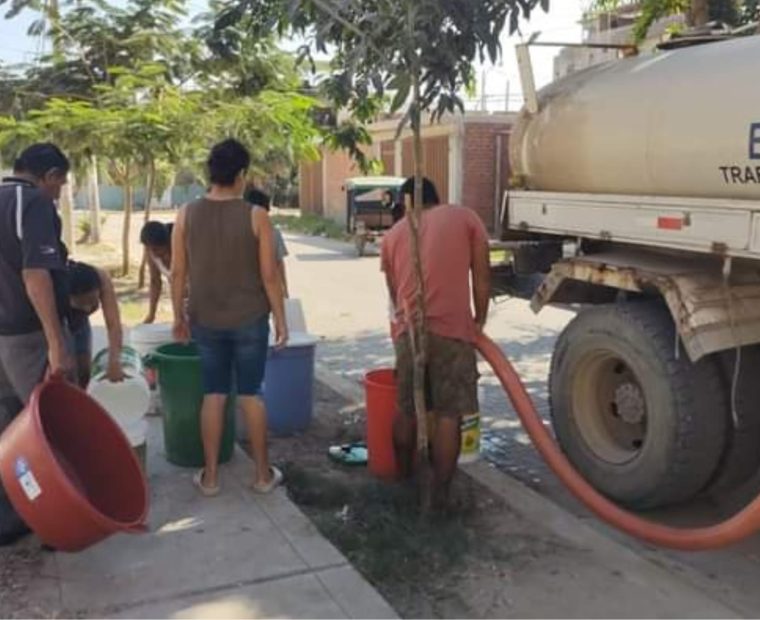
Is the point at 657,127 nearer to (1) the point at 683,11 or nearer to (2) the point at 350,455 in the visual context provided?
(2) the point at 350,455

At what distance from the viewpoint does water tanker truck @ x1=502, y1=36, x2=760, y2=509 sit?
148 inches

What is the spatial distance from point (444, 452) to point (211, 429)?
1.19 metres

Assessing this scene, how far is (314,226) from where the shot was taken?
89.7ft

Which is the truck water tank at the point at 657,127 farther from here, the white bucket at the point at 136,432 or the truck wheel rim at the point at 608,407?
the white bucket at the point at 136,432

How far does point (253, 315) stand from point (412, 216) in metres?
0.94

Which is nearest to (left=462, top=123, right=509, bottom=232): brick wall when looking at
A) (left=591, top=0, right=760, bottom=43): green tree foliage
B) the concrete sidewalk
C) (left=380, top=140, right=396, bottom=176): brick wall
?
(left=380, top=140, right=396, bottom=176): brick wall

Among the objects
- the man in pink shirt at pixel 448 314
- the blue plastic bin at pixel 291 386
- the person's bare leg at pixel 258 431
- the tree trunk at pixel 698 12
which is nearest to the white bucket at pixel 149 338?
the blue plastic bin at pixel 291 386

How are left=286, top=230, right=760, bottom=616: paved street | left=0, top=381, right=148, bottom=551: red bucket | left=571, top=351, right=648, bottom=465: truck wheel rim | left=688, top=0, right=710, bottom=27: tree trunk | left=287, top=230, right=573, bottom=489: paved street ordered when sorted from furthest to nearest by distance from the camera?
left=688, top=0, right=710, bottom=27: tree trunk < left=287, top=230, right=573, bottom=489: paved street < left=571, top=351, right=648, bottom=465: truck wheel rim < left=286, top=230, right=760, bottom=616: paved street < left=0, top=381, right=148, bottom=551: red bucket

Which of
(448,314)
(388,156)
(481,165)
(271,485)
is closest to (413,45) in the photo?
(448,314)

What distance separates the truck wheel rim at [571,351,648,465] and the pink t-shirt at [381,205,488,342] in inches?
34.4

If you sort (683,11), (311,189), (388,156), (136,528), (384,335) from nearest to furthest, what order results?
1. (136,528)
2. (683,11)
3. (384,335)
4. (388,156)
5. (311,189)

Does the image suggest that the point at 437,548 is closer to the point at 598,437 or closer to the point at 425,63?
the point at 598,437

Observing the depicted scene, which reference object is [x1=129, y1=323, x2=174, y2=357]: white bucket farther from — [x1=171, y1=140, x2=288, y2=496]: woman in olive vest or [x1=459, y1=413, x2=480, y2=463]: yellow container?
[x1=459, y1=413, x2=480, y2=463]: yellow container

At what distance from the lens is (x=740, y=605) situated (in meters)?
3.48
